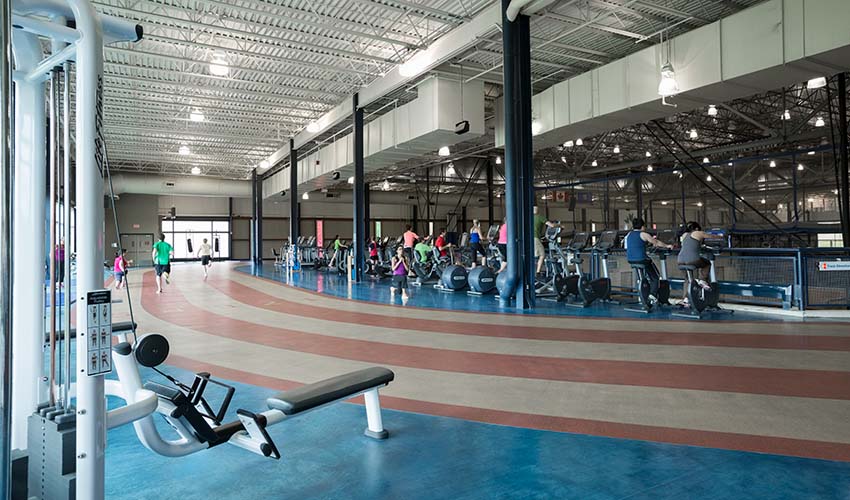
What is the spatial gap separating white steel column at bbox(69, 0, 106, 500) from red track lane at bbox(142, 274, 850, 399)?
11.6 feet

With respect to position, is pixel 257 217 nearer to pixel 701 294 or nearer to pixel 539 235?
pixel 539 235

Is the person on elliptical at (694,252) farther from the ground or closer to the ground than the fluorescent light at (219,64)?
closer to the ground

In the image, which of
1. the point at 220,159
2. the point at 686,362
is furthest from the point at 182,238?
the point at 686,362

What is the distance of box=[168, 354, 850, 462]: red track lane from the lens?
10.4 ft

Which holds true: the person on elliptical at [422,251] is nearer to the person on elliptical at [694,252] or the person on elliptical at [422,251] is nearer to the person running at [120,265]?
the person running at [120,265]

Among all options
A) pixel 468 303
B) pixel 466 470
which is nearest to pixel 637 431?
pixel 466 470

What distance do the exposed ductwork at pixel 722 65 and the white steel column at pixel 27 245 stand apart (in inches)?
349

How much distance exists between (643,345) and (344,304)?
6024mm

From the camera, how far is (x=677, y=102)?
30.8 ft

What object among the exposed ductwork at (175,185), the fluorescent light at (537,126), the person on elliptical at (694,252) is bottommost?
the person on elliptical at (694,252)

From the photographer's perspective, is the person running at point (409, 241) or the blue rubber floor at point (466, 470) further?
the person running at point (409, 241)

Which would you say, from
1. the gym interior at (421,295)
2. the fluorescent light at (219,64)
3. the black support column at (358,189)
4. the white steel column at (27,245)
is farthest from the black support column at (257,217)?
the white steel column at (27,245)

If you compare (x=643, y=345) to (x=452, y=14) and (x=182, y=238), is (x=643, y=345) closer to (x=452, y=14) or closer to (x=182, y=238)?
(x=452, y=14)

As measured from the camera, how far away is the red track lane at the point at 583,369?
4.51 m
